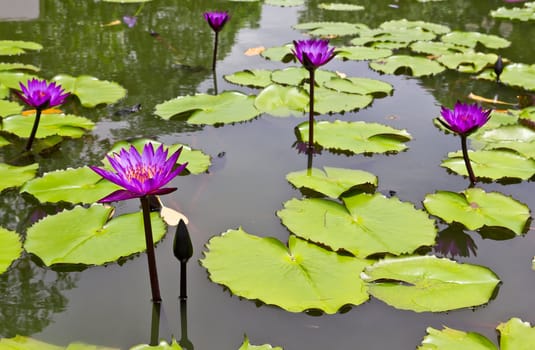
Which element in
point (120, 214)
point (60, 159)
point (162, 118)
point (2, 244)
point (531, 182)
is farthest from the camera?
point (162, 118)

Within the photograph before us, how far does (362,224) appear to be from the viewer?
1770mm

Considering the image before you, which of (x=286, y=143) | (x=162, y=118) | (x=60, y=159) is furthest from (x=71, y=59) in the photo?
(x=286, y=143)

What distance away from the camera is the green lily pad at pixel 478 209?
182 cm

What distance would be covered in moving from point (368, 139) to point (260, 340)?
140cm

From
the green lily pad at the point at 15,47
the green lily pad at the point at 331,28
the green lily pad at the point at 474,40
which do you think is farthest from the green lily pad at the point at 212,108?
the green lily pad at the point at 474,40

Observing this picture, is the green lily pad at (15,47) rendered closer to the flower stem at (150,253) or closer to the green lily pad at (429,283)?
the flower stem at (150,253)

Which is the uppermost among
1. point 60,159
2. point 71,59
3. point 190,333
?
point 71,59

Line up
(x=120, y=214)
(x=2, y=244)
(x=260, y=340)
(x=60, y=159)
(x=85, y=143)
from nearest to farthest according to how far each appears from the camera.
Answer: (x=260, y=340) → (x=2, y=244) → (x=120, y=214) → (x=60, y=159) → (x=85, y=143)

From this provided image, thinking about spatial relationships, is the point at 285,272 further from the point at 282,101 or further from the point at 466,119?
the point at 282,101

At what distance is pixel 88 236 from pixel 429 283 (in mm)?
1088

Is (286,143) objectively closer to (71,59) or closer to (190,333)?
(190,333)

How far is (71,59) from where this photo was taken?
12.1 ft

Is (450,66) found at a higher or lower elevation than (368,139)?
higher

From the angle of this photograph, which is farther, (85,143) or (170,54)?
(170,54)
